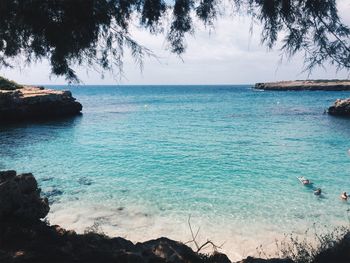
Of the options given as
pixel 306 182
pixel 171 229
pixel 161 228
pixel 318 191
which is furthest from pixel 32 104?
pixel 318 191

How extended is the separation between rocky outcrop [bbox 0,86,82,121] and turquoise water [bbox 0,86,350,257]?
32.7ft

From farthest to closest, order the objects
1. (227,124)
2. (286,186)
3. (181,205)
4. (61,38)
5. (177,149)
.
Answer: (227,124)
(177,149)
(286,186)
(181,205)
(61,38)

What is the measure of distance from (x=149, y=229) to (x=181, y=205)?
263 cm

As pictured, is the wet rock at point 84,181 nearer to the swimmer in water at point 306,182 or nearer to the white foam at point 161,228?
the white foam at point 161,228

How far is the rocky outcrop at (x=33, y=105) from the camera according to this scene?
147ft

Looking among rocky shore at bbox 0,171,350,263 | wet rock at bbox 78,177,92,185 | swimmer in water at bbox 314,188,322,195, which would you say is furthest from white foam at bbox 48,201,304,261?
swimmer in water at bbox 314,188,322,195

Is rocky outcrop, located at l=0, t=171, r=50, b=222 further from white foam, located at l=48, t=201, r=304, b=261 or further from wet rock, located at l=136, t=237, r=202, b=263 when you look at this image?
white foam, located at l=48, t=201, r=304, b=261

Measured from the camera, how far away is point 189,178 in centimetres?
1873

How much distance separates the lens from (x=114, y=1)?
19.2ft

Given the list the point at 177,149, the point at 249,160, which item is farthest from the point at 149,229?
the point at 177,149

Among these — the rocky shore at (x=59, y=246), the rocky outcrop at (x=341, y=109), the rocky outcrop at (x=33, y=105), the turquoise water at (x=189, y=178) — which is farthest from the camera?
the rocky outcrop at (x=341, y=109)

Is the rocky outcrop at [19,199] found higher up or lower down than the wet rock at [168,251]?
higher up

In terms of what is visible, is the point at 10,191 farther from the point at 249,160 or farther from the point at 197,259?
the point at 249,160

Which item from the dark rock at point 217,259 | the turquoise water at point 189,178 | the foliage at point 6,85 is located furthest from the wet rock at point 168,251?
the foliage at point 6,85
